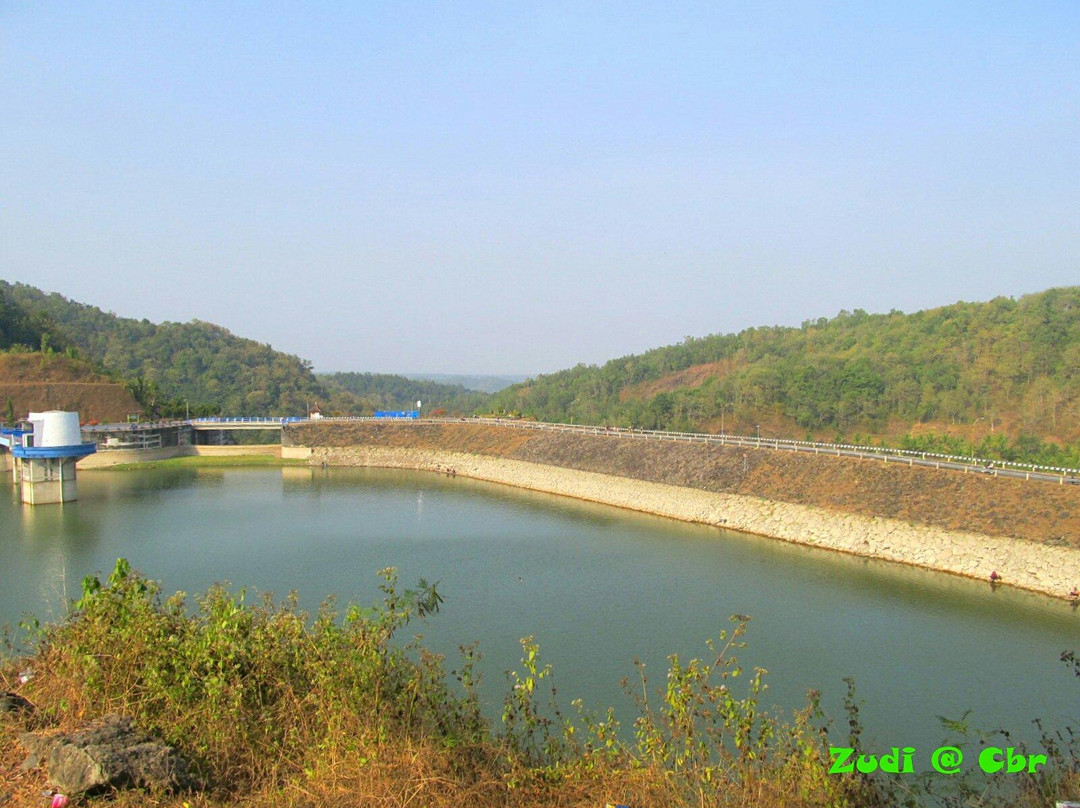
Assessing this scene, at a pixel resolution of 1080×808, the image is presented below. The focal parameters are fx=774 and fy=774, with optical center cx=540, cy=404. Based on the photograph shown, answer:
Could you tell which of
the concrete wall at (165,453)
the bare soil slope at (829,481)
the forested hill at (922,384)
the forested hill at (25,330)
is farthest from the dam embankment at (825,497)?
the forested hill at (25,330)

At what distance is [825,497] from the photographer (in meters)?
30.4

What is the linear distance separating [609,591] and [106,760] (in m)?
17.8

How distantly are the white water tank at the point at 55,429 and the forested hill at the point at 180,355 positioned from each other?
40368mm

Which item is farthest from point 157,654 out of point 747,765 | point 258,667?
point 747,765

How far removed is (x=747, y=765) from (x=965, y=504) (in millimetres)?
24516

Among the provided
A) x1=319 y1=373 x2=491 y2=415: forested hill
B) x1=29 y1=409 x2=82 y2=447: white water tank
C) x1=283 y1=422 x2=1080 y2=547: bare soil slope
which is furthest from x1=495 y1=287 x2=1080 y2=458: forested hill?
x1=319 y1=373 x2=491 y2=415: forested hill

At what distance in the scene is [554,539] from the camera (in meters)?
30.2

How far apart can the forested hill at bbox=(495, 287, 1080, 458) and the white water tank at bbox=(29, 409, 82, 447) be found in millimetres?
Answer: 37954

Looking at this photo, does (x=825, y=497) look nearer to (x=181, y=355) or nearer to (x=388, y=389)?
(x=181, y=355)

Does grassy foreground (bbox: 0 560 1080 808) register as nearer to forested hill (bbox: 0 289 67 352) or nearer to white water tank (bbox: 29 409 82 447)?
white water tank (bbox: 29 409 82 447)

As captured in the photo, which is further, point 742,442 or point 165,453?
point 165,453

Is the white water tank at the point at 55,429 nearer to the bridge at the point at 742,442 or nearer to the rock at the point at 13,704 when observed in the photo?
the bridge at the point at 742,442

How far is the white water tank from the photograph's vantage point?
3875 cm

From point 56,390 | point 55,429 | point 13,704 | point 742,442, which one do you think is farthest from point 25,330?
point 13,704
